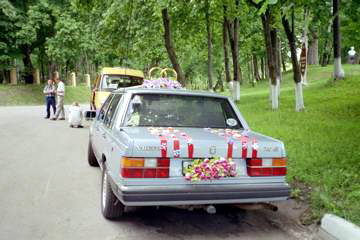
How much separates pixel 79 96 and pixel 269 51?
22.9 m

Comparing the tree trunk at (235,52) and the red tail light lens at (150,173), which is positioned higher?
the tree trunk at (235,52)

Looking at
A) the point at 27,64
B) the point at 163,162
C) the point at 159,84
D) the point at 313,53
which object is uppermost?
the point at 313,53

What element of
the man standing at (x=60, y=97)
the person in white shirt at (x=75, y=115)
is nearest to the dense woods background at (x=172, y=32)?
the man standing at (x=60, y=97)

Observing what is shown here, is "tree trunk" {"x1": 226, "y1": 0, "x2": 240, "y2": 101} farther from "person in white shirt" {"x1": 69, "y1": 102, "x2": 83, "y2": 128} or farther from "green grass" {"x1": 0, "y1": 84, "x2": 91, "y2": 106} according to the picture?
"green grass" {"x1": 0, "y1": 84, "x2": 91, "y2": 106}

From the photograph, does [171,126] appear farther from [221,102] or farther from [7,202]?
[7,202]

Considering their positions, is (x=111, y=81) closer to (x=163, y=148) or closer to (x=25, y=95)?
(x=163, y=148)

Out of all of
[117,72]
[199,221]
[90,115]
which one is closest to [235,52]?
[117,72]

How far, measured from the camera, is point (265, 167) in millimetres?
3883

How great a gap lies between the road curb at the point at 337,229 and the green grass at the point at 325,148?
23cm

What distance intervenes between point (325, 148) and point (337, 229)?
3.24m

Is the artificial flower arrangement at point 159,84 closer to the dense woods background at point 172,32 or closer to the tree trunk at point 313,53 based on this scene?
the dense woods background at point 172,32

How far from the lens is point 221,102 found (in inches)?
193

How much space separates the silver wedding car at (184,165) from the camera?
3.54 m

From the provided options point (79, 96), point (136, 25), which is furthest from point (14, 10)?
point (136, 25)
